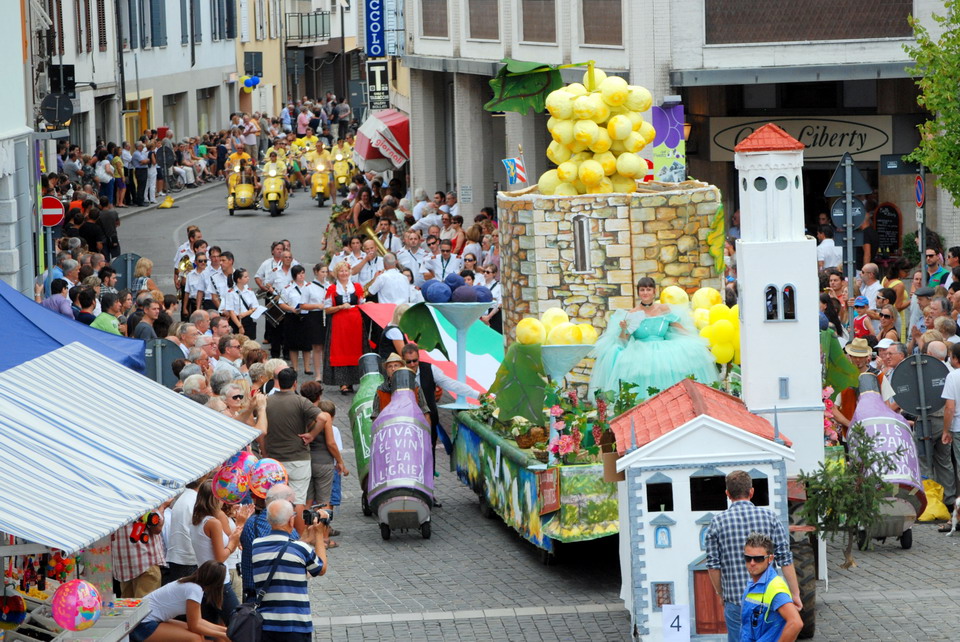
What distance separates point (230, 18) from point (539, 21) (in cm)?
4035

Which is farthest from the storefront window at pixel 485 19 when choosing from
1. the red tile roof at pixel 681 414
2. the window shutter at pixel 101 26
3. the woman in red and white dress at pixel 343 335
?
the red tile roof at pixel 681 414

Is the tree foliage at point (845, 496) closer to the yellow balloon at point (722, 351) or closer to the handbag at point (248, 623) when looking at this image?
the yellow balloon at point (722, 351)

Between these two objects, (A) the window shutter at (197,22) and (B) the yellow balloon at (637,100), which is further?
(A) the window shutter at (197,22)

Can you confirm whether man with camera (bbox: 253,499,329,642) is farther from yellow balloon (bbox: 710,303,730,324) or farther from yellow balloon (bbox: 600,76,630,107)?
yellow balloon (bbox: 600,76,630,107)

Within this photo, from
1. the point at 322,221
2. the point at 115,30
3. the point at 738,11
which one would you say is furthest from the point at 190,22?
the point at 738,11

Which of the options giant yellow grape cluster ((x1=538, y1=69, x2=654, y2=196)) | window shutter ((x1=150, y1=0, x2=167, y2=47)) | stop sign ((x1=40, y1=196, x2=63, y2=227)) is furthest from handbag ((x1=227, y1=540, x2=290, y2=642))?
window shutter ((x1=150, y1=0, x2=167, y2=47))

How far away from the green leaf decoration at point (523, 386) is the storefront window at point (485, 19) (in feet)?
55.8

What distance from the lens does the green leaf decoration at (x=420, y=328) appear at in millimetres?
17406

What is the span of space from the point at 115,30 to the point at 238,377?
36003 mm

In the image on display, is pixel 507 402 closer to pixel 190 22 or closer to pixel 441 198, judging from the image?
pixel 441 198

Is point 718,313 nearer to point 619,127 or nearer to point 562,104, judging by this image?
point 619,127

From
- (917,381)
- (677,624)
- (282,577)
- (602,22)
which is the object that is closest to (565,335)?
(917,381)

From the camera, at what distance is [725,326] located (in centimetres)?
1386

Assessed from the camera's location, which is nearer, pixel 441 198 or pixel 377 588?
pixel 377 588
